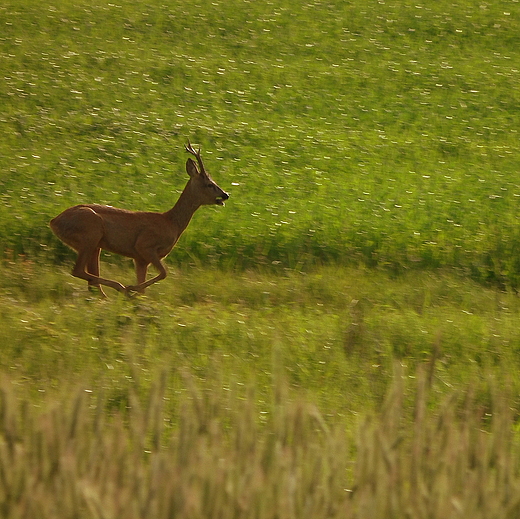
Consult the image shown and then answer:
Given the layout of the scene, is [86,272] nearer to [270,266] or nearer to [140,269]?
[140,269]

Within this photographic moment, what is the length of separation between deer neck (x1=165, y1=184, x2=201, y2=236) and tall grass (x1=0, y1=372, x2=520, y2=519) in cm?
574

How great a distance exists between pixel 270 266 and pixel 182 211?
1.83m

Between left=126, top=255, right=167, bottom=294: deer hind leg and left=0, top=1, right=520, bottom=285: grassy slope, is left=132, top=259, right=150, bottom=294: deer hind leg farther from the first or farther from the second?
left=0, top=1, right=520, bottom=285: grassy slope

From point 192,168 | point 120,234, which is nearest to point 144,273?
point 120,234

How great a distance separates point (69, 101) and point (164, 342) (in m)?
10.8

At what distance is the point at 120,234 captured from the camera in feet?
30.0

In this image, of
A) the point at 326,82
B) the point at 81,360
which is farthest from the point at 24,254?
the point at 326,82

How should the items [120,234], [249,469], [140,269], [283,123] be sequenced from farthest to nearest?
[283,123] < [140,269] < [120,234] < [249,469]

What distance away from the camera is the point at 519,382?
727 centimetres

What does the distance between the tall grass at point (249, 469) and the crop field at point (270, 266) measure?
0.04 ft

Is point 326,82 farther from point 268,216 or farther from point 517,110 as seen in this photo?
point 268,216

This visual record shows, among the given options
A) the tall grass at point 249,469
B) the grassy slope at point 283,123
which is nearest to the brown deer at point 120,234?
the grassy slope at point 283,123

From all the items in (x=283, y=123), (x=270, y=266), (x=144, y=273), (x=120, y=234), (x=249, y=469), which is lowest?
(x=283, y=123)

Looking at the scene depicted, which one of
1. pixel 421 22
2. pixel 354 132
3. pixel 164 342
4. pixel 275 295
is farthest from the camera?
pixel 421 22
